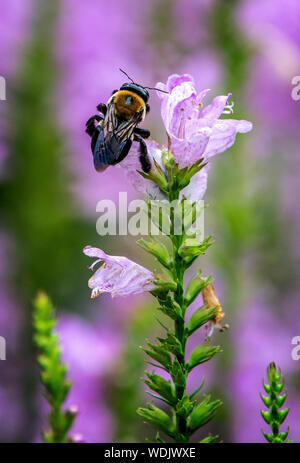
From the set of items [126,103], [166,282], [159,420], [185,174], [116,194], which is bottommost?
[159,420]

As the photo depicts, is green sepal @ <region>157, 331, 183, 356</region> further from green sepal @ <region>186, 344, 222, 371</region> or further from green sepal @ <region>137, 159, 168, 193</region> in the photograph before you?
green sepal @ <region>137, 159, 168, 193</region>

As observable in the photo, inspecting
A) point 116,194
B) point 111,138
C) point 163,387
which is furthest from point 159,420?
point 116,194

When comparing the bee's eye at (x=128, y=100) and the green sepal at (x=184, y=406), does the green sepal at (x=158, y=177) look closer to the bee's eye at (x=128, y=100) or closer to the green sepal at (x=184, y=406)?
the green sepal at (x=184, y=406)

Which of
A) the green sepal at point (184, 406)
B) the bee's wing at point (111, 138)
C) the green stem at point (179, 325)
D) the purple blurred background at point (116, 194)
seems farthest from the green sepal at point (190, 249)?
the purple blurred background at point (116, 194)

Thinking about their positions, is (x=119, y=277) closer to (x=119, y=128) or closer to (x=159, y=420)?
(x=159, y=420)

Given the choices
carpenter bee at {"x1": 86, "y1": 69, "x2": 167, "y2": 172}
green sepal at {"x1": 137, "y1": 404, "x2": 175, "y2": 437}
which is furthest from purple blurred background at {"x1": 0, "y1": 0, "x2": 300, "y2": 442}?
green sepal at {"x1": 137, "y1": 404, "x2": 175, "y2": 437}
